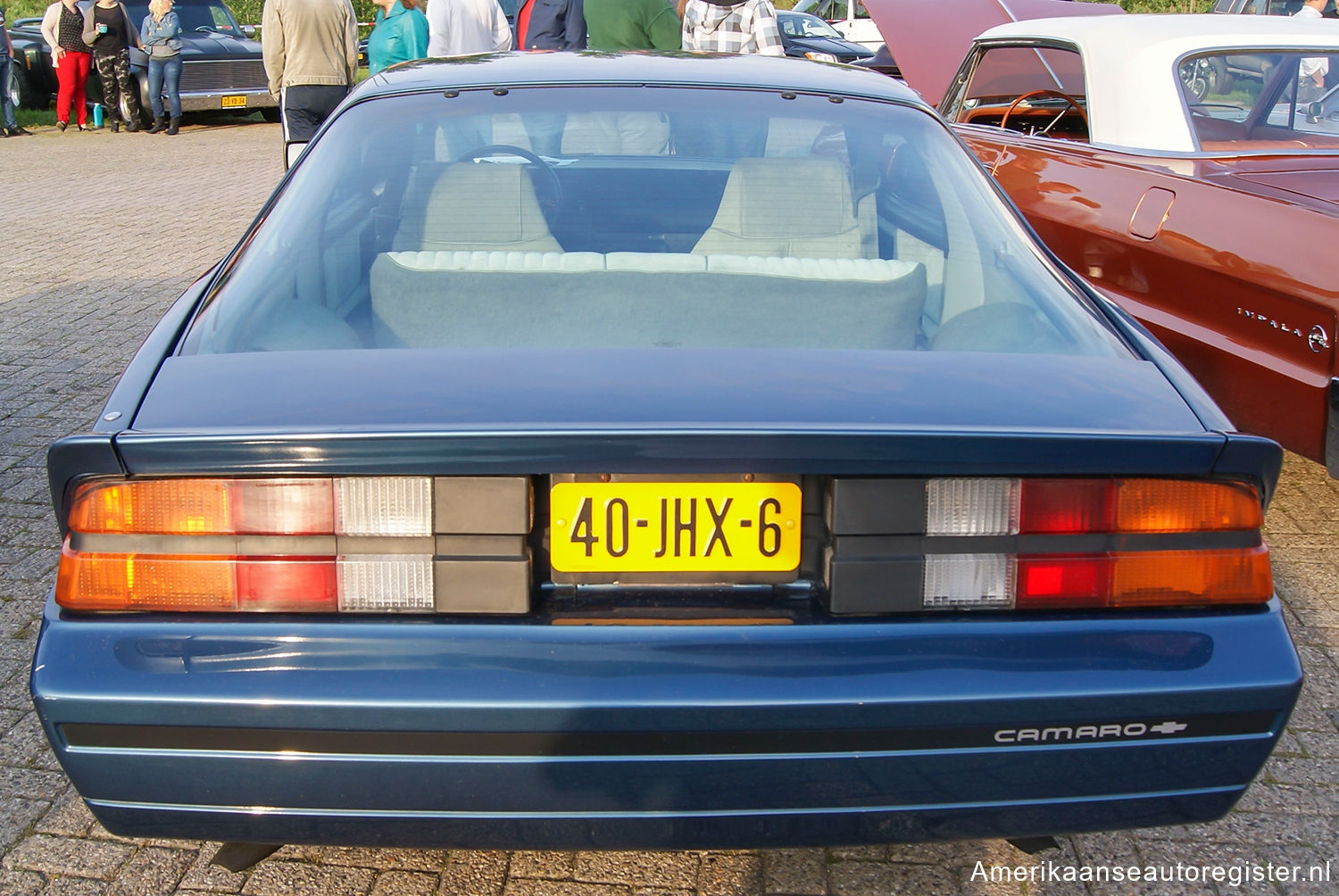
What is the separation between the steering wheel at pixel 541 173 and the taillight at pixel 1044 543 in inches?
40.2

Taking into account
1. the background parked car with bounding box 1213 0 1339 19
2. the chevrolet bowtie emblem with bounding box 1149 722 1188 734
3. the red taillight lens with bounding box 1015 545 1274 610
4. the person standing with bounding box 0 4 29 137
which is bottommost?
the person standing with bounding box 0 4 29 137

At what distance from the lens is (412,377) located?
180 centimetres

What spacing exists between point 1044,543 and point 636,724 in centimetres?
62

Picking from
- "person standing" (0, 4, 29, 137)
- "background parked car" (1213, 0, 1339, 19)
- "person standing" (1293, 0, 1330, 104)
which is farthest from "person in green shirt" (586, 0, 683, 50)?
"person standing" (0, 4, 29, 137)

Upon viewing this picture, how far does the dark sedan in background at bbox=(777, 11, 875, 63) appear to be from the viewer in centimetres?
1678

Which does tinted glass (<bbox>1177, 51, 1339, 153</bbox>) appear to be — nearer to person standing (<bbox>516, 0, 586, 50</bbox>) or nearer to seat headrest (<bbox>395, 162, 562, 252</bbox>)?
seat headrest (<bbox>395, 162, 562, 252</bbox>)

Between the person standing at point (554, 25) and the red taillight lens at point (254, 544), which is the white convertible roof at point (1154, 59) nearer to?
the red taillight lens at point (254, 544)

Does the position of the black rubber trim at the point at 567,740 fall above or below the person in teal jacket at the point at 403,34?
below

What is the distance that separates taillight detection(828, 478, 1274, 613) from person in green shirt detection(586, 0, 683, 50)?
605cm

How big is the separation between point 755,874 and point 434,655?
86cm

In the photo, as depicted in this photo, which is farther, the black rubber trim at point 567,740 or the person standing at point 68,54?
the person standing at point 68,54

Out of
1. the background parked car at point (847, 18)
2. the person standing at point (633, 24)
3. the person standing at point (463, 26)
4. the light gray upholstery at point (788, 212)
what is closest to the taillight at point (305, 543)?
the light gray upholstery at point (788, 212)

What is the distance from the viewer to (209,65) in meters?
16.2

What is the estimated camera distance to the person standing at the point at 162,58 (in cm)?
1517
